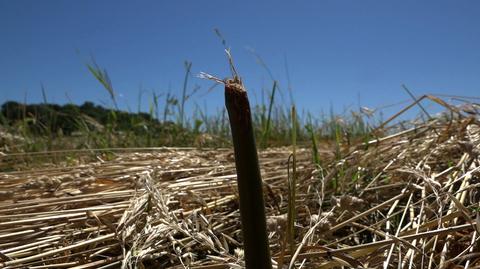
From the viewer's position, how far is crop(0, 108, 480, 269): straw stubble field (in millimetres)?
902

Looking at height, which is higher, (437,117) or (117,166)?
(437,117)

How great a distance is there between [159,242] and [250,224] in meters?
0.59

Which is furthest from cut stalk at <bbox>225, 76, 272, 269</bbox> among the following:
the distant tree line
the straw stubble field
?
the distant tree line

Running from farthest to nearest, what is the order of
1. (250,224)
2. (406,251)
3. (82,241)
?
(82,241), (406,251), (250,224)

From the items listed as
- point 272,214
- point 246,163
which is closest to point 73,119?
point 272,214

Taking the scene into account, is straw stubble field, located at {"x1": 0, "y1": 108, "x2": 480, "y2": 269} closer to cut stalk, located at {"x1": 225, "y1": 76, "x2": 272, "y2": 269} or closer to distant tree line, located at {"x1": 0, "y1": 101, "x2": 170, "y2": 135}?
A: cut stalk, located at {"x1": 225, "y1": 76, "x2": 272, "y2": 269}

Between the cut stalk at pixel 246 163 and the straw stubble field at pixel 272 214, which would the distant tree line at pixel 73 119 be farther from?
the cut stalk at pixel 246 163

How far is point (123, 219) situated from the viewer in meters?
1.07

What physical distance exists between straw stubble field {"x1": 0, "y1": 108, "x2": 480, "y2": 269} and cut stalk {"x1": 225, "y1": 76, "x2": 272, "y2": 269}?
29 cm

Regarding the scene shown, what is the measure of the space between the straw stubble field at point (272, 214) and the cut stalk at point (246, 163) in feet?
0.96

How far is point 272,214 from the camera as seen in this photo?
122 cm

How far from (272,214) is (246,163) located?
81 centimetres

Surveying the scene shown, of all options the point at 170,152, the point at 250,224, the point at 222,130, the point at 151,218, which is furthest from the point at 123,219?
the point at 222,130

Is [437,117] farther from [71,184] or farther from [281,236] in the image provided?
[71,184]
